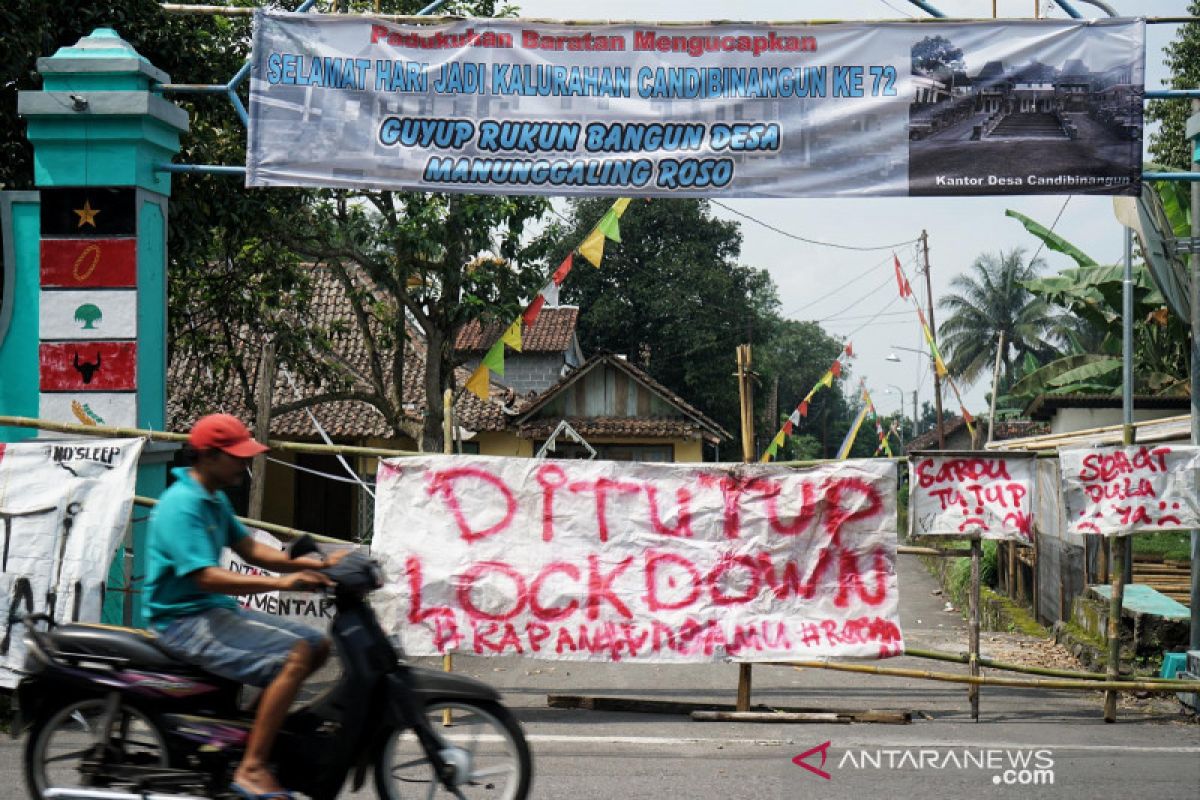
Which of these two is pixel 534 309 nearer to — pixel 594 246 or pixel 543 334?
pixel 594 246

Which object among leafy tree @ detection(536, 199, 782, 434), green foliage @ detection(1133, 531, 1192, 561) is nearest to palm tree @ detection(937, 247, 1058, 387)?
leafy tree @ detection(536, 199, 782, 434)

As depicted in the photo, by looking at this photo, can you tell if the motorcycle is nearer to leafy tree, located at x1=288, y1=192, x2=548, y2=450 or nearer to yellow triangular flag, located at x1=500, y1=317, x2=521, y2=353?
yellow triangular flag, located at x1=500, y1=317, x2=521, y2=353

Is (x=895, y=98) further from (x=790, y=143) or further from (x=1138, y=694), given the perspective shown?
(x=1138, y=694)

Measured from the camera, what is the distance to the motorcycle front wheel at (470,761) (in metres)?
4.78

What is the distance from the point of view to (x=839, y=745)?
7.25 metres

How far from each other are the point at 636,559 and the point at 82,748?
369 cm

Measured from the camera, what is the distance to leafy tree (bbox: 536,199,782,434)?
158ft

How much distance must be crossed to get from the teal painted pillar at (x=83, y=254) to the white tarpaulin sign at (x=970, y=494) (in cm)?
541

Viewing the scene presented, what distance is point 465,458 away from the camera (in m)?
7.75

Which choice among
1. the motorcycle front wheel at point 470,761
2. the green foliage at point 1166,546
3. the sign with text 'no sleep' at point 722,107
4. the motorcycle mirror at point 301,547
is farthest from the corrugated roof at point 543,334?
the motorcycle front wheel at point 470,761

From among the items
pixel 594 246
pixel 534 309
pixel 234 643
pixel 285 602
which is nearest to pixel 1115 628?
pixel 285 602

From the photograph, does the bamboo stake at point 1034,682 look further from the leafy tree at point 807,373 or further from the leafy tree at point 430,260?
the leafy tree at point 807,373

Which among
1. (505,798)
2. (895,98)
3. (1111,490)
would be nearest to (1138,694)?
(1111,490)

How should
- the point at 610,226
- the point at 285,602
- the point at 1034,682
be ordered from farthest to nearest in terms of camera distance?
1. the point at 610,226
2. the point at 1034,682
3. the point at 285,602
